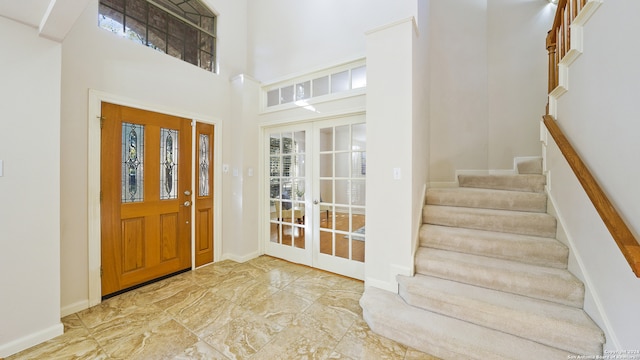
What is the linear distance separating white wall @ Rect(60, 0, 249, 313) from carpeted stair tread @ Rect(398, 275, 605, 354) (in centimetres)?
319

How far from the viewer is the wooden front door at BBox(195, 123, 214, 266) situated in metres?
3.28

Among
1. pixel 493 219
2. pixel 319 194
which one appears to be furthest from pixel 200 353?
pixel 493 219

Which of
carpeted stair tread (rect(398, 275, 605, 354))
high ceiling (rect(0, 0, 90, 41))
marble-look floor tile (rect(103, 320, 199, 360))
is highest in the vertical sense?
high ceiling (rect(0, 0, 90, 41))

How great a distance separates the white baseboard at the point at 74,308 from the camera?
2.16 metres

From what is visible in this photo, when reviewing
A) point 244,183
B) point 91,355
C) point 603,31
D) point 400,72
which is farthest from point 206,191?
point 603,31

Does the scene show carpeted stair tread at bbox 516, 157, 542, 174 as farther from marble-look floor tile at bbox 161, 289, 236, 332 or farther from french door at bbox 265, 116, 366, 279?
marble-look floor tile at bbox 161, 289, 236, 332

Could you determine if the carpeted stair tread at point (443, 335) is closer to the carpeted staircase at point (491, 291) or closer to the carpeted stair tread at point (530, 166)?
the carpeted staircase at point (491, 291)

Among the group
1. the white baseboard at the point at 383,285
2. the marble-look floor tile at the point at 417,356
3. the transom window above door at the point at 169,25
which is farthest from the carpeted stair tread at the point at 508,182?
the transom window above door at the point at 169,25

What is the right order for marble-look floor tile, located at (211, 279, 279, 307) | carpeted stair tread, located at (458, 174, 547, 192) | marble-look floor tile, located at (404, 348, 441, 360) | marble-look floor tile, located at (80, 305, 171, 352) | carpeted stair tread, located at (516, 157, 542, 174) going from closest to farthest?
1. marble-look floor tile, located at (404, 348, 441, 360)
2. marble-look floor tile, located at (80, 305, 171, 352)
3. marble-look floor tile, located at (211, 279, 279, 307)
4. carpeted stair tread, located at (458, 174, 547, 192)
5. carpeted stair tread, located at (516, 157, 542, 174)

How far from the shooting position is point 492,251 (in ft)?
7.04

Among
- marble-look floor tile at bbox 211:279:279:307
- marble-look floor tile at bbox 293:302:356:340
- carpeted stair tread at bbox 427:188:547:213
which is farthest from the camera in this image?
marble-look floor tile at bbox 211:279:279:307

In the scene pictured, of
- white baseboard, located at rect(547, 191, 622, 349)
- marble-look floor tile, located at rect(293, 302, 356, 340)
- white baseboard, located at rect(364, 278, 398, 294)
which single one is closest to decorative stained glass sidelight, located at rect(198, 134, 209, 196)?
marble-look floor tile, located at rect(293, 302, 356, 340)

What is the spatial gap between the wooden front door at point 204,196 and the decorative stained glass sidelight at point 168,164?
286 millimetres

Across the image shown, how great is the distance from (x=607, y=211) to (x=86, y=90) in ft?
14.0
